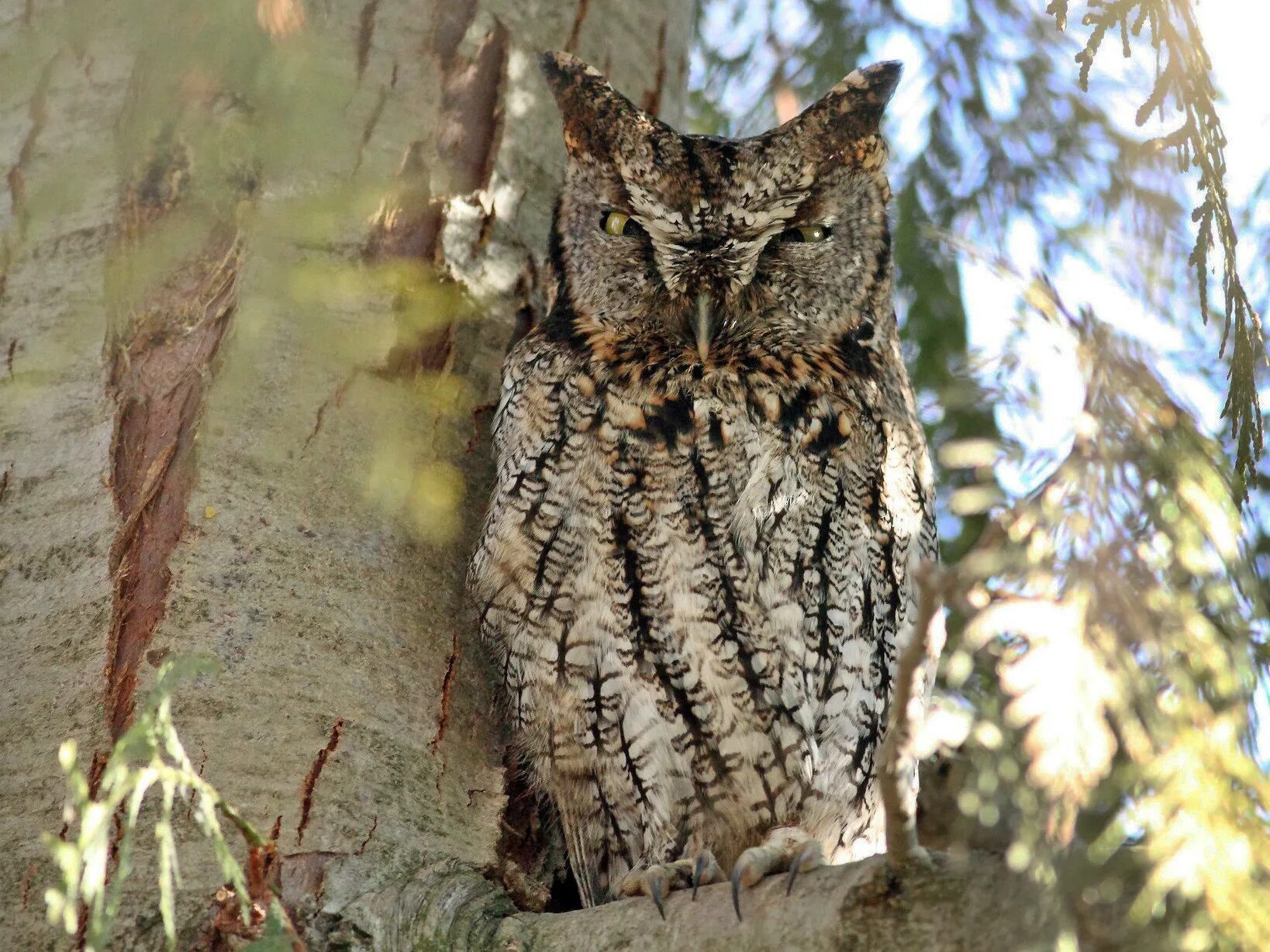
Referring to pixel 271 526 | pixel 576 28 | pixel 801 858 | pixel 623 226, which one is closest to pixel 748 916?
pixel 801 858

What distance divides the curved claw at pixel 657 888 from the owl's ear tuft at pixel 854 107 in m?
1.38

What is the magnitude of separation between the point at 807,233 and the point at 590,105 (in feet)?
1.56

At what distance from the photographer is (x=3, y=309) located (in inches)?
82.2

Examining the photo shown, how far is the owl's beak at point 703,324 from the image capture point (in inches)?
86.9

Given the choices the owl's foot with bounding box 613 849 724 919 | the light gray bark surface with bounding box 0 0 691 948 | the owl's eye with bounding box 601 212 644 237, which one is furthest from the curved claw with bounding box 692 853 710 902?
the owl's eye with bounding box 601 212 644 237

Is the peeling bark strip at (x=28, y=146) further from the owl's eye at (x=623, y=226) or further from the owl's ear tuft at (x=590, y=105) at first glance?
the owl's eye at (x=623, y=226)

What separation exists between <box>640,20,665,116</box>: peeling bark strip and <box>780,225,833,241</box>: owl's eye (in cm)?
52

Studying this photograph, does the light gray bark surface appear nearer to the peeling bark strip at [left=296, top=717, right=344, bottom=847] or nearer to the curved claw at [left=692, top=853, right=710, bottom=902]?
the peeling bark strip at [left=296, top=717, right=344, bottom=847]

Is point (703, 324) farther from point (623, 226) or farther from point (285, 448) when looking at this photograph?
point (285, 448)

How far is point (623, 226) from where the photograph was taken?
7.91 ft

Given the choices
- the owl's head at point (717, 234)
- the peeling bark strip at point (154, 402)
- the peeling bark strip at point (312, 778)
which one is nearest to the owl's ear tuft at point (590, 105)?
the owl's head at point (717, 234)

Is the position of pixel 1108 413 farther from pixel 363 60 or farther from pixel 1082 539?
pixel 363 60

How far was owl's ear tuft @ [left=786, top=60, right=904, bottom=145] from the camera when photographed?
2.44m

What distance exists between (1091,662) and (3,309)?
1.76 metres
